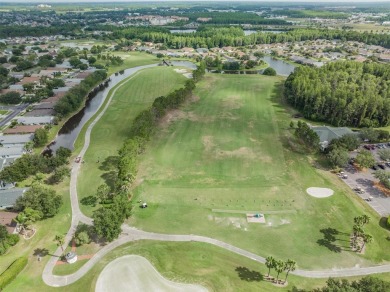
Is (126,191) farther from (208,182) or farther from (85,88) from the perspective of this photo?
(85,88)

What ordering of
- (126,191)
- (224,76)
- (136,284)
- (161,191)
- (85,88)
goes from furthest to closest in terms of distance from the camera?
(224,76) < (85,88) < (161,191) < (126,191) < (136,284)

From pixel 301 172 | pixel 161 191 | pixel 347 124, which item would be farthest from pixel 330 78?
pixel 161 191

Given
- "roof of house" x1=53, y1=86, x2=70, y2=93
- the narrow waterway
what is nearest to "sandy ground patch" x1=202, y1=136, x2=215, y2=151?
the narrow waterway

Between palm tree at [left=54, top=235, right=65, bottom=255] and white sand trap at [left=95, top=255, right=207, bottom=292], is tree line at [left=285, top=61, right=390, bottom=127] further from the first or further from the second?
palm tree at [left=54, top=235, right=65, bottom=255]

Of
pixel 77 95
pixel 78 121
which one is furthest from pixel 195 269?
pixel 77 95

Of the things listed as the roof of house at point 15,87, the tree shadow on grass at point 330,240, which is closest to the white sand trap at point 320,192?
the tree shadow on grass at point 330,240

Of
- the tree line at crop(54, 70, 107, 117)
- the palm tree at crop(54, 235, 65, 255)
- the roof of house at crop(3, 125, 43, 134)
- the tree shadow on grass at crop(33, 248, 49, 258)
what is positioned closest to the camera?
the palm tree at crop(54, 235, 65, 255)

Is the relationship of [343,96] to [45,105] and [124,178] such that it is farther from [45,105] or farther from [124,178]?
Result: [45,105]
